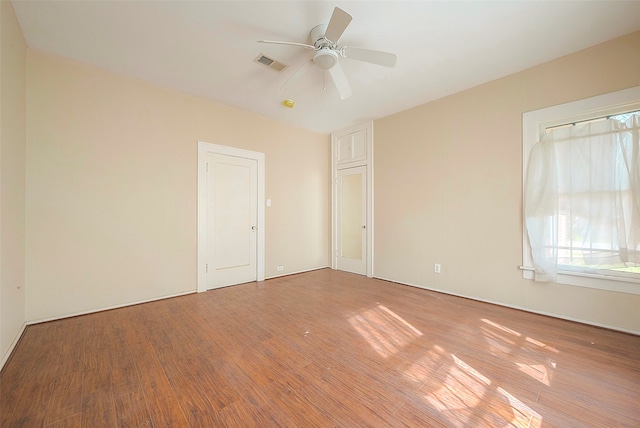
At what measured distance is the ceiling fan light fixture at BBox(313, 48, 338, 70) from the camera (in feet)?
7.43

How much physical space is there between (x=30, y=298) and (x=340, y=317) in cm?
319

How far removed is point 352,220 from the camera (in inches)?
193

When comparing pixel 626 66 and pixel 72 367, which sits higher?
pixel 626 66

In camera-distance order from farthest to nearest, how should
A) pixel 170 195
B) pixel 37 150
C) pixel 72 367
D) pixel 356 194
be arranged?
1. pixel 356 194
2. pixel 170 195
3. pixel 37 150
4. pixel 72 367

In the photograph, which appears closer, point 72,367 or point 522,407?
point 522,407

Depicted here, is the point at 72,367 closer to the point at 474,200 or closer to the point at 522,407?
the point at 522,407

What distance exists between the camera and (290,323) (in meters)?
2.60

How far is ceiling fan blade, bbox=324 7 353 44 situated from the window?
8.04 feet

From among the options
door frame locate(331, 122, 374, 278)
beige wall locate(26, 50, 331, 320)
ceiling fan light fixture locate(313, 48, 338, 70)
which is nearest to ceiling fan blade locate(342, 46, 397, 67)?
ceiling fan light fixture locate(313, 48, 338, 70)

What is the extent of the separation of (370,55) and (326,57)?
40 cm

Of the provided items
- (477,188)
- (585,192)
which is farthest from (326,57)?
(585,192)

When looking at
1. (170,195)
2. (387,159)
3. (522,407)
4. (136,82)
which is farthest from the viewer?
(387,159)

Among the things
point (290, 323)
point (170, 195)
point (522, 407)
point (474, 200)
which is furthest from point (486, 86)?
point (170, 195)

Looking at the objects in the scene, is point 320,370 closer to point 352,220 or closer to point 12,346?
point 12,346
